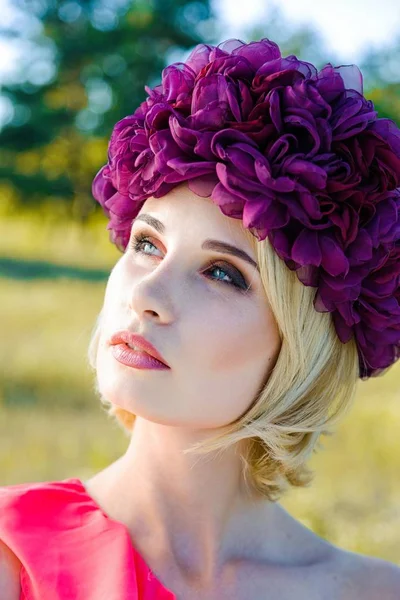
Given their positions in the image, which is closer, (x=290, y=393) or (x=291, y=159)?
(x=291, y=159)

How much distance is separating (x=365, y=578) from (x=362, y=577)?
0.04 feet

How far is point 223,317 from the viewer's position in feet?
7.84

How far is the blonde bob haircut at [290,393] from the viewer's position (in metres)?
2.45

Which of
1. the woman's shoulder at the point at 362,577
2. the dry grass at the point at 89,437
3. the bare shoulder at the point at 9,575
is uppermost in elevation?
the dry grass at the point at 89,437

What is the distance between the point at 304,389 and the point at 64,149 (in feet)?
78.2

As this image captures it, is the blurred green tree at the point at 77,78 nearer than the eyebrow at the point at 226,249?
No

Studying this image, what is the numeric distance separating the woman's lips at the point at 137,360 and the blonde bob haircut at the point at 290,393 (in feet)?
1.03

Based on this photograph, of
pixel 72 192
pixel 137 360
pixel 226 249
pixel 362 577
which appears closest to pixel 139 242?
pixel 226 249

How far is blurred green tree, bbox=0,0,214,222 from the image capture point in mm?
24531

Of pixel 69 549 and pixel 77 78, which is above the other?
pixel 77 78

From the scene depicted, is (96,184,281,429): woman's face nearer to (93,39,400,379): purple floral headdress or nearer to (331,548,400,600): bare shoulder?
(93,39,400,379): purple floral headdress

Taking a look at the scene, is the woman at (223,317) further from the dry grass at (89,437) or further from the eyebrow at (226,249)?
the dry grass at (89,437)

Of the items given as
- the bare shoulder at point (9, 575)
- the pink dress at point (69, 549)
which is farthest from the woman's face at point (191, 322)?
the bare shoulder at point (9, 575)

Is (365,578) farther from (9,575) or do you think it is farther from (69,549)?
(9,575)
